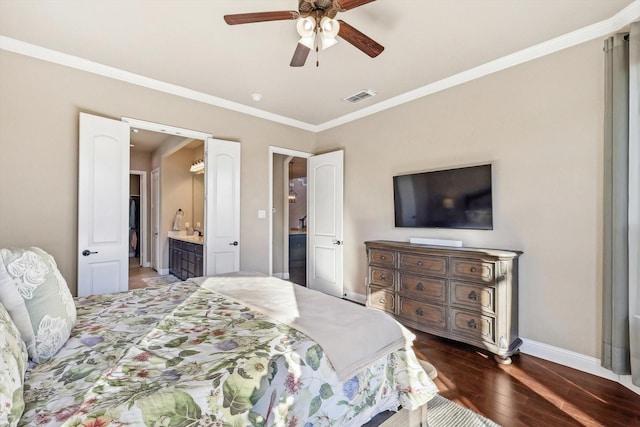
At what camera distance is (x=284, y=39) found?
2.52 metres

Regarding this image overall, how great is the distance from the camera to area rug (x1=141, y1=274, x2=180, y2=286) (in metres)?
5.27

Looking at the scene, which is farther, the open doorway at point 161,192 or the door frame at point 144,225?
the door frame at point 144,225

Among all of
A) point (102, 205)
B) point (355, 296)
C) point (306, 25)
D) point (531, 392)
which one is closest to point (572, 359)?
point (531, 392)

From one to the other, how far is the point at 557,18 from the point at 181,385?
10.8ft

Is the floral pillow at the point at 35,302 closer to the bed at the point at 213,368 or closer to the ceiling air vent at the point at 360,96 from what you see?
the bed at the point at 213,368

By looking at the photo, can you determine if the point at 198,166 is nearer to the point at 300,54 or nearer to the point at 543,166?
the point at 300,54

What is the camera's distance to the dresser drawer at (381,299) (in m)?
3.28

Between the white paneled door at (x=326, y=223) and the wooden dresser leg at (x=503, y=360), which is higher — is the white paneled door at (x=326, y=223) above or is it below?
above

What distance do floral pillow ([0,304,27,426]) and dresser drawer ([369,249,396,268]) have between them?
2.89 meters

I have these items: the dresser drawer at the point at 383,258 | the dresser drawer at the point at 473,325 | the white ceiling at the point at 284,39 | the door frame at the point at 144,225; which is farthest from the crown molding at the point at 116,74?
the door frame at the point at 144,225

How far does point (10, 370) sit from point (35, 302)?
0.48 m

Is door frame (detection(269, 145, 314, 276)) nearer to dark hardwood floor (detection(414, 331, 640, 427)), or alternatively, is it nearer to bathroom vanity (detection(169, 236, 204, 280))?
bathroom vanity (detection(169, 236, 204, 280))

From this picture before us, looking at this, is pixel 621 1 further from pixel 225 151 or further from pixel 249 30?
pixel 225 151

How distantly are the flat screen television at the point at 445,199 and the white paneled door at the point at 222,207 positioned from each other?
6.76 ft
